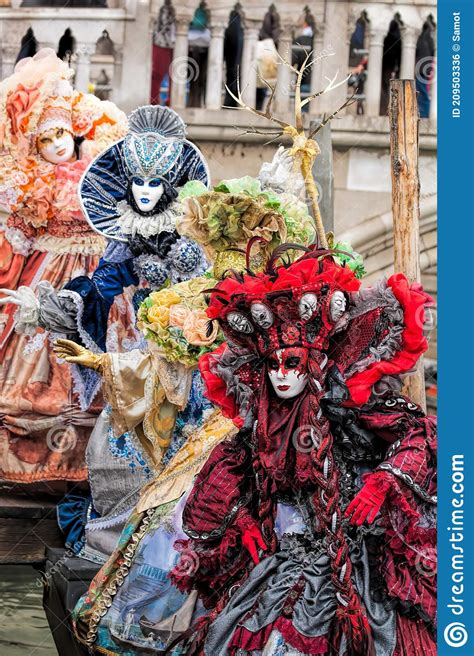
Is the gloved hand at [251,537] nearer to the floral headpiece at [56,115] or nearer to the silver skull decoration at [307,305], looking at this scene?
the silver skull decoration at [307,305]

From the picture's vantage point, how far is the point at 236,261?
5312 mm

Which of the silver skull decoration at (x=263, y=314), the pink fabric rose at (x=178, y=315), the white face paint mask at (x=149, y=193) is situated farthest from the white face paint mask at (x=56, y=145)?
the silver skull decoration at (x=263, y=314)

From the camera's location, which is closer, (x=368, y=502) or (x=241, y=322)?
(x=368, y=502)

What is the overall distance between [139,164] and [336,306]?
6.08 feet

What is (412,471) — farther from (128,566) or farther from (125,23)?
(125,23)

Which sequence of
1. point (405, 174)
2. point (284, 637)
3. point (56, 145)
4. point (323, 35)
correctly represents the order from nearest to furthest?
point (284, 637) < point (405, 174) < point (56, 145) < point (323, 35)

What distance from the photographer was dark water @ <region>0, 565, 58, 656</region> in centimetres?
626

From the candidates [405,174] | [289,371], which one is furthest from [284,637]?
Answer: [405,174]

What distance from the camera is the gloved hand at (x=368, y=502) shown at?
422 centimetres

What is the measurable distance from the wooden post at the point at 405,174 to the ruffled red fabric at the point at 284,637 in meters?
1.48

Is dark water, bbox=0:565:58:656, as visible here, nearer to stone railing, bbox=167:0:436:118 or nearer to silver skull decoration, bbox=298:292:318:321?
silver skull decoration, bbox=298:292:318:321

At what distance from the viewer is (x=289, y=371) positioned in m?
4.37

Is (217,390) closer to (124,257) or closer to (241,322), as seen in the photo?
(241,322)

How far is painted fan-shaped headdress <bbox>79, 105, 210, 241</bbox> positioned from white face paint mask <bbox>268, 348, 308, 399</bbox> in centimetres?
176
